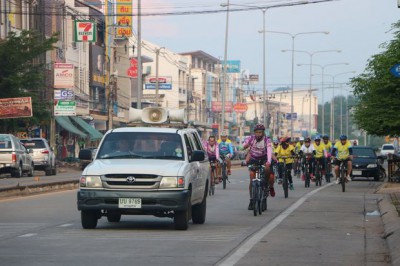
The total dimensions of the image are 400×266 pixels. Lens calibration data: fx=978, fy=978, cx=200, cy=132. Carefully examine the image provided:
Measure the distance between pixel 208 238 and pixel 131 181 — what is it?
63.7 inches

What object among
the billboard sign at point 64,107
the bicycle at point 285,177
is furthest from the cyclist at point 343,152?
the billboard sign at point 64,107

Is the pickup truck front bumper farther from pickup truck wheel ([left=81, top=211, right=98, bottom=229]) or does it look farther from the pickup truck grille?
pickup truck wheel ([left=81, top=211, right=98, bottom=229])

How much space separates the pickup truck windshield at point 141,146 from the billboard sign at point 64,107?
42.1m

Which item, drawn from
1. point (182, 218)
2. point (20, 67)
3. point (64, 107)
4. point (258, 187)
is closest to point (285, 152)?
point (258, 187)

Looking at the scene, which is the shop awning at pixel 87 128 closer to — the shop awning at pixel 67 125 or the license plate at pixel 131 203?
the shop awning at pixel 67 125

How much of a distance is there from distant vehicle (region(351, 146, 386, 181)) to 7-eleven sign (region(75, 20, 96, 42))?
26583 millimetres

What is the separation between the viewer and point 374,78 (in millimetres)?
35844

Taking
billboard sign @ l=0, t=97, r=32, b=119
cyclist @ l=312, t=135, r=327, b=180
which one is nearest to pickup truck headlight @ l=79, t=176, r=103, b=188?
cyclist @ l=312, t=135, r=327, b=180

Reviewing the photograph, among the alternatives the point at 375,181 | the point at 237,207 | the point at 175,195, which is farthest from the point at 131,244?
the point at 375,181

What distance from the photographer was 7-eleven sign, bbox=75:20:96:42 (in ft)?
215

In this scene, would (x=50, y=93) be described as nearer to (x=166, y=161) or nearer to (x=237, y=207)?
(x=237, y=207)

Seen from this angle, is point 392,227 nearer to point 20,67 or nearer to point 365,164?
point 365,164

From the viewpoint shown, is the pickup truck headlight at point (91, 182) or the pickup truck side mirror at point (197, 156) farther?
the pickup truck side mirror at point (197, 156)

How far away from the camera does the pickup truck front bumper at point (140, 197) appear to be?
51.4 feet
